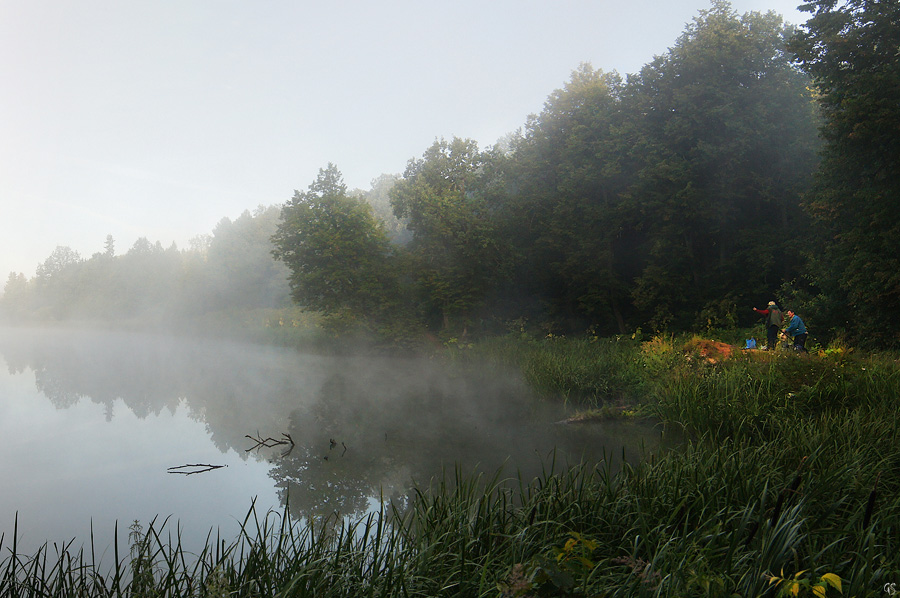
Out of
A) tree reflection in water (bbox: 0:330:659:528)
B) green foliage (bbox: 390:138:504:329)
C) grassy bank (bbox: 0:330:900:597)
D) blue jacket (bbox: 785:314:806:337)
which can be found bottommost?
tree reflection in water (bbox: 0:330:659:528)

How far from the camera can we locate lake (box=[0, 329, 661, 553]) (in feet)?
21.7

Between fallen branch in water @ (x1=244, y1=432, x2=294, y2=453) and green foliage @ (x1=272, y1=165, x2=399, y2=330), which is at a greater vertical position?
green foliage @ (x1=272, y1=165, x2=399, y2=330)

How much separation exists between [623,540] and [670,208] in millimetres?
18676

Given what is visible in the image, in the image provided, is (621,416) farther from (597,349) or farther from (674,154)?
(674,154)

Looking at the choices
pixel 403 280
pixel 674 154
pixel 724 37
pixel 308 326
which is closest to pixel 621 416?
pixel 674 154

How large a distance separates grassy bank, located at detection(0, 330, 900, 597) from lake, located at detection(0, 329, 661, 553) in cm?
47

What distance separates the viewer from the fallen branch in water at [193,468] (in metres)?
8.15

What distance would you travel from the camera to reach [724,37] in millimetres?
20359

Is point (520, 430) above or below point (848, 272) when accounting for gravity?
below

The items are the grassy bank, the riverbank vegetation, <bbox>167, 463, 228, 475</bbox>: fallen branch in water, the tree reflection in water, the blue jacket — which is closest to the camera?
the grassy bank

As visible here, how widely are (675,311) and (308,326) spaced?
19888mm

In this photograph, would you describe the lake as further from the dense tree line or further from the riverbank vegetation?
the dense tree line

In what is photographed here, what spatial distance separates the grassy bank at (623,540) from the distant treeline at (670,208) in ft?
30.4


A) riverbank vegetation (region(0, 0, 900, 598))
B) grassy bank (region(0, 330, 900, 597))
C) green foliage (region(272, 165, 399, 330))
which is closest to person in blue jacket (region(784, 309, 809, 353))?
riverbank vegetation (region(0, 0, 900, 598))
